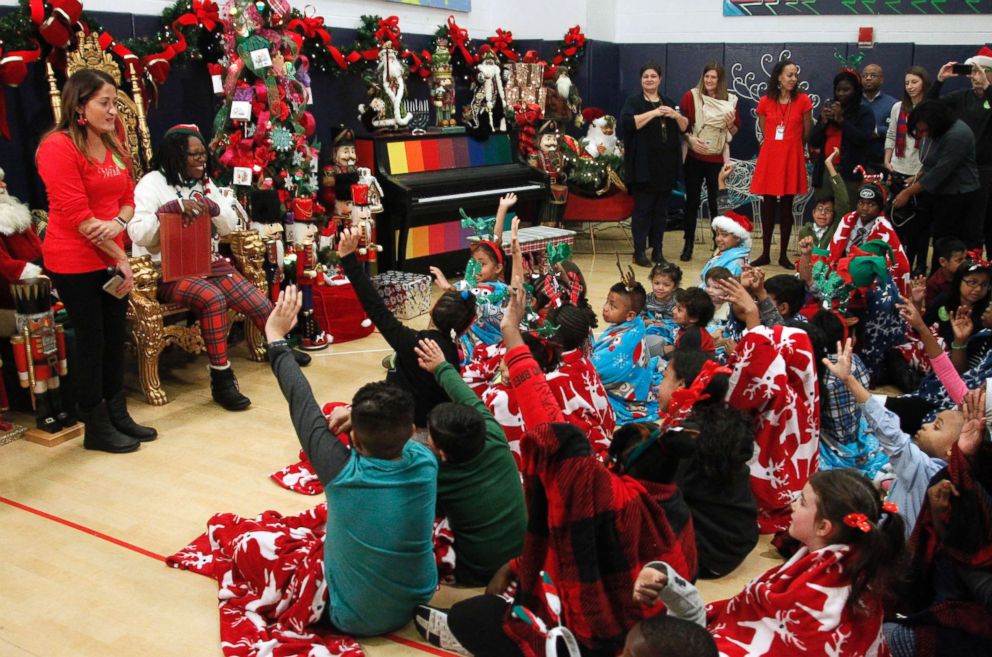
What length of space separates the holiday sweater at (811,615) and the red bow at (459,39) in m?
6.00

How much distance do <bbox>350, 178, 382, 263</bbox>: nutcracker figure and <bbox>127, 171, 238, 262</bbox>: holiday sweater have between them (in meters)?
1.37

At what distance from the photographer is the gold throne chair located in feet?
14.6

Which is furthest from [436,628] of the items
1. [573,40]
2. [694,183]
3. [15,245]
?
[573,40]

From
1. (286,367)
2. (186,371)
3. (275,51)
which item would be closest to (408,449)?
(286,367)

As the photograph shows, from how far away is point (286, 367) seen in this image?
255 cm

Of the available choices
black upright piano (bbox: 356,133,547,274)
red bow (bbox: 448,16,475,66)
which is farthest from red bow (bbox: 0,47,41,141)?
red bow (bbox: 448,16,475,66)

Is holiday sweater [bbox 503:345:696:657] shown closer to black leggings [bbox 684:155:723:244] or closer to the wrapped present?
the wrapped present

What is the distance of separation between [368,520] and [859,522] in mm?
1209

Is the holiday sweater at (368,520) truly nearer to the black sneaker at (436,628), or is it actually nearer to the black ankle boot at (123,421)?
the black sneaker at (436,628)

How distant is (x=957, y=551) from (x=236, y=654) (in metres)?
1.94

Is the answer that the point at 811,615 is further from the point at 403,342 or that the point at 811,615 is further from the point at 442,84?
the point at 442,84

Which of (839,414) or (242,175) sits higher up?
(242,175)

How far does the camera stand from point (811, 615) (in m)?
2.16

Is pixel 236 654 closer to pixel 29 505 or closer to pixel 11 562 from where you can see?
pixel 11 562
